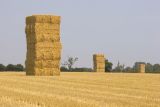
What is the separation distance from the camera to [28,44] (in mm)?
25016

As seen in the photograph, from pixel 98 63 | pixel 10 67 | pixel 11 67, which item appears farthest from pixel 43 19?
pixel 11 67

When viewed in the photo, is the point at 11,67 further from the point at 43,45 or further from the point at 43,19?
the point at 43,19

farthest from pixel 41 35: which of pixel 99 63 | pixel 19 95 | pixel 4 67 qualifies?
pixel 4 67

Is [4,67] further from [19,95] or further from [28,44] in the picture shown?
[19,95]

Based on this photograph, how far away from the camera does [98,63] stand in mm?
44906

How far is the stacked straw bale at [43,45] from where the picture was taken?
24.2 meters

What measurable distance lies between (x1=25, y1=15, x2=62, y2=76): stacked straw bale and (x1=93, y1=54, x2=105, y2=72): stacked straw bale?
1994 cm

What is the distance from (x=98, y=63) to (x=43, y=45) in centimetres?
2077

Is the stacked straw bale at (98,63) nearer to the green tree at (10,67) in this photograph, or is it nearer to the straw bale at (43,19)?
the green tree at (10,67)

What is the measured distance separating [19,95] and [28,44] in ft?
49.2

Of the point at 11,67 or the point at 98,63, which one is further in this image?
the point at 11,67

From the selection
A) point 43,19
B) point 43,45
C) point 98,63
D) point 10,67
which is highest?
point 43,19

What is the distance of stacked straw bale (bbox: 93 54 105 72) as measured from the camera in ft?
147

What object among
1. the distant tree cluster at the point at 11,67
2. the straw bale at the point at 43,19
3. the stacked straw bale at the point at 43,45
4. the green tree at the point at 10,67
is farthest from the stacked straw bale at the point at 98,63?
the straw bale at the point at 43,19
